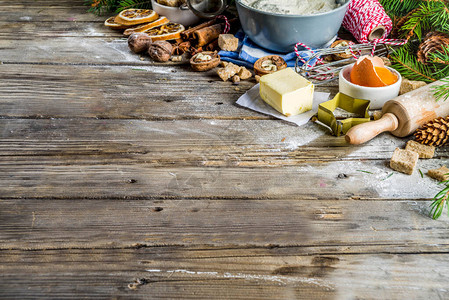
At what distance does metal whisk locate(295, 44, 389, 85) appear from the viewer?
138cm

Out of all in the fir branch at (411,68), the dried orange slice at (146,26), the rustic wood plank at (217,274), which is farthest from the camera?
the dried orange slice at (146,26)

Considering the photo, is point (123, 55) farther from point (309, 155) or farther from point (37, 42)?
point (309, 155)

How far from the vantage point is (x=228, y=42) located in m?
1.52

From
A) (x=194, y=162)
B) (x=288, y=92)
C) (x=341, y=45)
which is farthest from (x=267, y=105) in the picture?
(x=341, y=45)

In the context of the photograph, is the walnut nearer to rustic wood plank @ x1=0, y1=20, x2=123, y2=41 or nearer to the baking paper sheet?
the baking paper sheet

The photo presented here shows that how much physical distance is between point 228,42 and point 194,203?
2.48 ft

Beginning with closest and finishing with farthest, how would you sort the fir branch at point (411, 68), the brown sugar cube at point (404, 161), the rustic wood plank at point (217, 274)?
the rustic wood plank at point (217, 274) < the brown sugar cube at point (404, 161) < the fir branch at point (411, 68)

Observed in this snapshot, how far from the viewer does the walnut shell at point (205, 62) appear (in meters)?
1.43

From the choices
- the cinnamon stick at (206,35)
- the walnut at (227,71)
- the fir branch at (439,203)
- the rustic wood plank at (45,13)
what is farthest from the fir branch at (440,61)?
the rustic wood plank at (45,13)

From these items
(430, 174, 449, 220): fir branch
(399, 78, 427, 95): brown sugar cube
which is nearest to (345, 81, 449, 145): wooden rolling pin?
(399, 78, 427, 95): brown sugar cube

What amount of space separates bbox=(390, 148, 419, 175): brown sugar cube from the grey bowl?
54 centimetres

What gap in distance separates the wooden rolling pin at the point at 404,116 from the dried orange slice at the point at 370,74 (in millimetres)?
92

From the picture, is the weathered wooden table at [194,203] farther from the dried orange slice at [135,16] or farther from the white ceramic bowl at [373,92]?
the dried orange slice at [135,16]

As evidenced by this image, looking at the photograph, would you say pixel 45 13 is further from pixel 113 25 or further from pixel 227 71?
pixel 227 71
